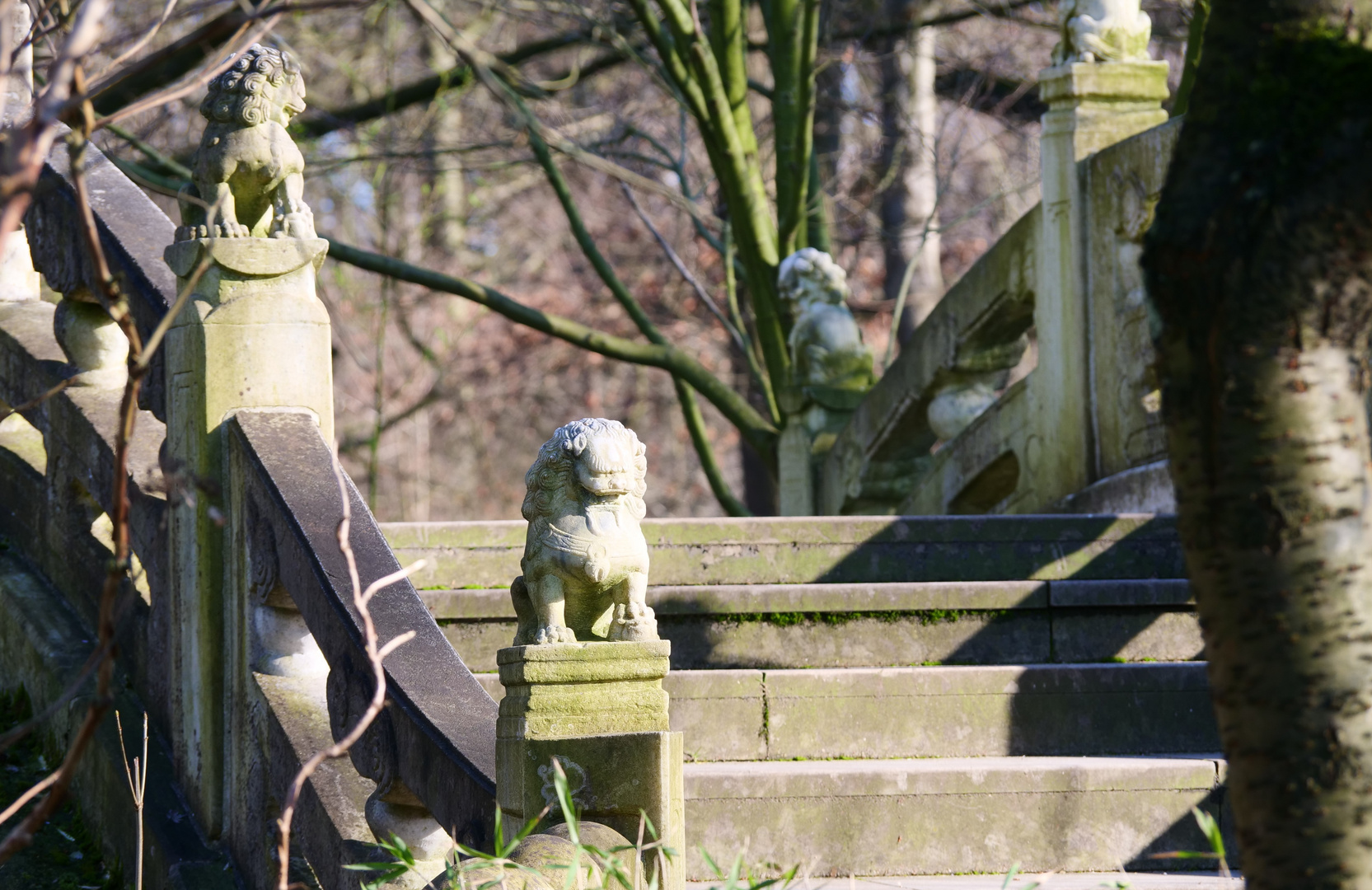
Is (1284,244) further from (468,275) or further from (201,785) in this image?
(468,275)

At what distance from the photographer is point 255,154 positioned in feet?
14.4

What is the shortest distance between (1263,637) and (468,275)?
17252mm

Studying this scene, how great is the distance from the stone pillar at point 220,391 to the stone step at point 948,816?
124cm

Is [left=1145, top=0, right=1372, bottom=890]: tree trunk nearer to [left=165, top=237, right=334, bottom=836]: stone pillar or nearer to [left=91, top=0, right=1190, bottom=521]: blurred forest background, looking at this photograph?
[left=165, top=237, right=334, bottom=836]: stone pillar

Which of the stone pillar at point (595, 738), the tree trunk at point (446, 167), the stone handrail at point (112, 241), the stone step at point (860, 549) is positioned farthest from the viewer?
the tree trunk at point (446, 167)

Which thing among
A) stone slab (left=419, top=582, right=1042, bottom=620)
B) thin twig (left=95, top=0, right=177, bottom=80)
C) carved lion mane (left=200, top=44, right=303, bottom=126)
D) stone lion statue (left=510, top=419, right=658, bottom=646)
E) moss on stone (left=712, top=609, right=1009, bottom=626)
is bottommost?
stone lion statue (left=510, top=419, right=658, bottom=646)

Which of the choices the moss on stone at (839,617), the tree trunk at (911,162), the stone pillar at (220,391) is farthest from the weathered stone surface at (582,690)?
the tree trunk at (911,162)

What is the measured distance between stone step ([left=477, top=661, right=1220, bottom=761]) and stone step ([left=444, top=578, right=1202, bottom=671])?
31 centimetres

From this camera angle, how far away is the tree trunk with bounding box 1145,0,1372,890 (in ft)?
7.04

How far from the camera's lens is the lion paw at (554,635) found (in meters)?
3.45

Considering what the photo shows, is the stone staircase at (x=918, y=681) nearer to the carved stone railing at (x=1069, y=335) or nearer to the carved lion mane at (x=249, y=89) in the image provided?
the carved stone railing at (x=1069, y=335)

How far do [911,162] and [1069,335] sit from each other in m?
6.51

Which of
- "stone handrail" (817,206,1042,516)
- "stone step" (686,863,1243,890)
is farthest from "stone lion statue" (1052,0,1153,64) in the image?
"stone step" (686,863,1243,890)

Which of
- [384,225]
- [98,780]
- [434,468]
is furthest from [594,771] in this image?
[434,468]
